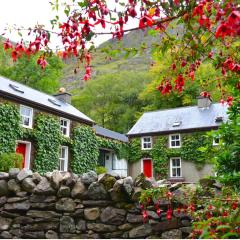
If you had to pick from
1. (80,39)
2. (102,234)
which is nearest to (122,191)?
(102,234)

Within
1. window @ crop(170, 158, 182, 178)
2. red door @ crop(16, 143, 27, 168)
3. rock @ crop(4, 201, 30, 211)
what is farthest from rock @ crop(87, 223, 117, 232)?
window @ crop(170, 158, 182, 178)

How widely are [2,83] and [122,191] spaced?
15691 millimetres

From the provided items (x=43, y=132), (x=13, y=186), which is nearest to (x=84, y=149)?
(x=43, y=132)

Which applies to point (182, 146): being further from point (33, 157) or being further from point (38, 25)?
point (38, 25)

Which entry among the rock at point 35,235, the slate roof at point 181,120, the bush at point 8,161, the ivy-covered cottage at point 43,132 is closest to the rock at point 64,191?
the rock at point 35,235

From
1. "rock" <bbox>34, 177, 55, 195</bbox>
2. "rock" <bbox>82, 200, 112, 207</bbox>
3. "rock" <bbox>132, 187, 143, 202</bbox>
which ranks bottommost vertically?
"rock" <bbox>82, 200, 112, 207</bbox>

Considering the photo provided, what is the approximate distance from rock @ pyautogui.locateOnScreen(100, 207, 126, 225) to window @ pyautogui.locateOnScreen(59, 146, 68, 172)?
16.2 meters

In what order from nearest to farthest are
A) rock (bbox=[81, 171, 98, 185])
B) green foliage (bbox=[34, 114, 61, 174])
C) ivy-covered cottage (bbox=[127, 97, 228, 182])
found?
rock (bbox=[81, 171, 98, 185]) → green foliage (bbox=[34, 114, 61, 174]) → ivy-covered cottage (bbox=[127, 97, 228, 182])

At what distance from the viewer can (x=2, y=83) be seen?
64.5 feet

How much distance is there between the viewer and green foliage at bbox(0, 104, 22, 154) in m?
17.5

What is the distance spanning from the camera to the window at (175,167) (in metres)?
27.5

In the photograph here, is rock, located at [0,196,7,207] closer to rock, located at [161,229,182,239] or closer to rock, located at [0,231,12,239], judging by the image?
rock, located at [0,231,12,239]

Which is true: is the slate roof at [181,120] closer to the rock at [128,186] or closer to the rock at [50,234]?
the rock at [128,186]

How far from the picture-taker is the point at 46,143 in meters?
20.4
